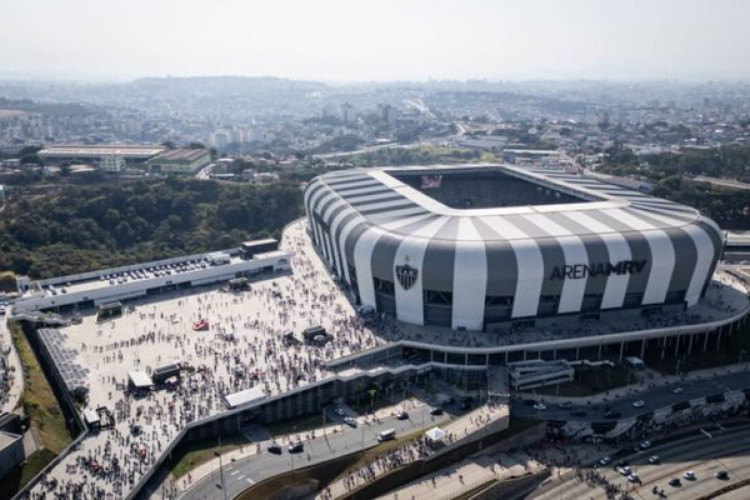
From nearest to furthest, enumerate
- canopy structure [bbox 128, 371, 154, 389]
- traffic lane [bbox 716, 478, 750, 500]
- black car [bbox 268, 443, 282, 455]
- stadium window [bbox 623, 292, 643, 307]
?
1. traffic lane [bbox 716, 478, 750, 500]
2. black car [bbox 268, 443, 282, 455]
3. canopy structure [bbox 128, 371, 154, 389]
4. stadium window [bbox 623, 292, 643, 307]

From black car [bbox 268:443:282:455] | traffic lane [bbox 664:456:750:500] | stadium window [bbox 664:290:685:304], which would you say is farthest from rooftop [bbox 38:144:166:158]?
traffic lane [bbox 664:456:750:500]

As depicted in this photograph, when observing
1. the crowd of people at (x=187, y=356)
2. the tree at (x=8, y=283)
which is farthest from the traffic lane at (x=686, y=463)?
the tree at (x=8, y=283)

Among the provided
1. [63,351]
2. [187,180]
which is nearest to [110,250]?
[187,180]

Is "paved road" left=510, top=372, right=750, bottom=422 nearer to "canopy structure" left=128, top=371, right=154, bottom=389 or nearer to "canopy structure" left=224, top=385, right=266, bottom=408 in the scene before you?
"canopy structure" left=224, top=385, right=266, bottom=408

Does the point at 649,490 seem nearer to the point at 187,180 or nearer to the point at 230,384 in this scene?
the point at 230,384

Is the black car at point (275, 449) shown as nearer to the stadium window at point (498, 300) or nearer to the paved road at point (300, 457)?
the paved road at point (300, 457)
